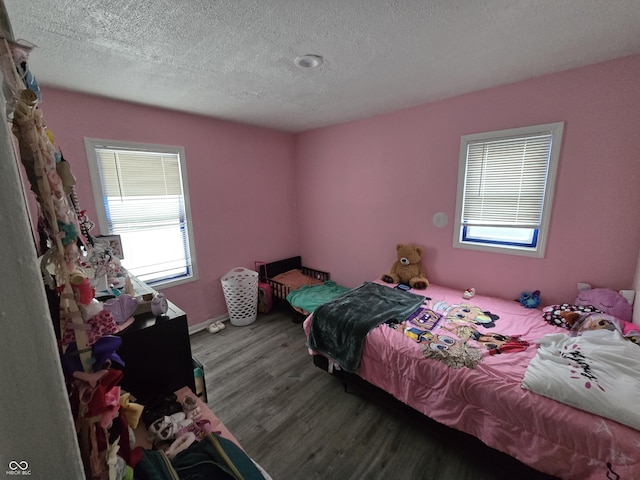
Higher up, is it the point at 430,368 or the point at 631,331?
the point at 631,331

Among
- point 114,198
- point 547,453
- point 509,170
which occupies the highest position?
point 509,170

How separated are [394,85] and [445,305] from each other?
6.12 ft

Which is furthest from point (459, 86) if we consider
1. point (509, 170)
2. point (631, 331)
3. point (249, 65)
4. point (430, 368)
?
point (430, 368)

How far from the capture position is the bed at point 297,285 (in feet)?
10.0

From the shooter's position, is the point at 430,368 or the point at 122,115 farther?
the point at 122,115

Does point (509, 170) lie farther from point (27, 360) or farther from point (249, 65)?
point (27, 360)

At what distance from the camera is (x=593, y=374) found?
1.30m

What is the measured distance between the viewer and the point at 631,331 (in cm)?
158

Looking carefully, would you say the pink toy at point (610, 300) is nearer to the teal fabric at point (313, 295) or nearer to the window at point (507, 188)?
the window at point (507, 188)

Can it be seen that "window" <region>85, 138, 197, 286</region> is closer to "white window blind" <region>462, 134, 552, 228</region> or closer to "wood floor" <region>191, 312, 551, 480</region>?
"wood floor" <region>191, 312, 551, 480</region>

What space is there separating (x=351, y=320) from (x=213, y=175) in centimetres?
221

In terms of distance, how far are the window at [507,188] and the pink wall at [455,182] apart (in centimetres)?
7

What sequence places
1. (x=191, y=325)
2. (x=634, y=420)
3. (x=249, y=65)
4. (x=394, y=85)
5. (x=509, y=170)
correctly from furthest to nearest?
(x=191, y=325), (x=509, y=170), (x=394, y=85), (x=249, y=65), (x=634, y=420)

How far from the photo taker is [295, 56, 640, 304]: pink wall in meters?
1.81
